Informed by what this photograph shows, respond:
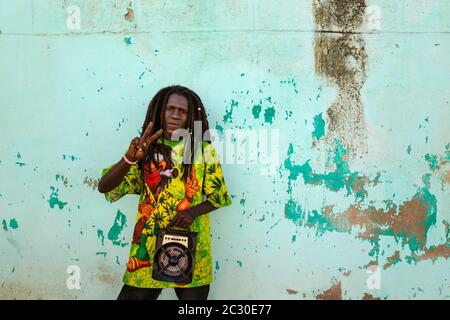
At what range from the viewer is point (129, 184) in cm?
288

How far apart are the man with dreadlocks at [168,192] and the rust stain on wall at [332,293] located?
899 millimetres

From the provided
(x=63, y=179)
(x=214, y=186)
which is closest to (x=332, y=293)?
(x=214, y=186)

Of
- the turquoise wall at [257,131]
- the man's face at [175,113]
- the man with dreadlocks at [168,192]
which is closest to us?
the man with dreadlocks at [168,192]

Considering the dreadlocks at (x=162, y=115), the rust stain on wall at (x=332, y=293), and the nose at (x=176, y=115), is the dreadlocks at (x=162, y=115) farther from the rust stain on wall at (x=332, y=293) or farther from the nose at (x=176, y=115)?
the rust stain on wall at (x=332, y=293)

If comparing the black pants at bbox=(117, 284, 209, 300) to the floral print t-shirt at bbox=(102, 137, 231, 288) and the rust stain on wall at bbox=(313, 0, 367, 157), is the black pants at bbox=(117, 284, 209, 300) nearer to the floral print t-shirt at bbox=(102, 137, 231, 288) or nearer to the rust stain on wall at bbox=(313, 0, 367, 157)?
the floral print t-shirt at bbox=(102, 137, 231, 288)

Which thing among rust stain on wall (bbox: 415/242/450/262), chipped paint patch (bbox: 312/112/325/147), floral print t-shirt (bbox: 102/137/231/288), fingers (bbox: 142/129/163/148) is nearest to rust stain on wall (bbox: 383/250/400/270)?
rust stain on wall (bbox: 415/242/450/262)

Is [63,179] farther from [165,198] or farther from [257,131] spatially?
[257,131]

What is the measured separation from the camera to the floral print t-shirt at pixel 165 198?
2.82 metres

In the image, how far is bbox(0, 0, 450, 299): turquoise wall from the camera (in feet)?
11.0

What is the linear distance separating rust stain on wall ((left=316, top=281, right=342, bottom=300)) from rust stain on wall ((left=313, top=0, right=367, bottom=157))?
2.73 feet

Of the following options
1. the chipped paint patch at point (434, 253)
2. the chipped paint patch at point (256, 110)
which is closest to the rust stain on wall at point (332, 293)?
the chipped paint patch at point (434, 253)

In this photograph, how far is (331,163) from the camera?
11.1 ft
